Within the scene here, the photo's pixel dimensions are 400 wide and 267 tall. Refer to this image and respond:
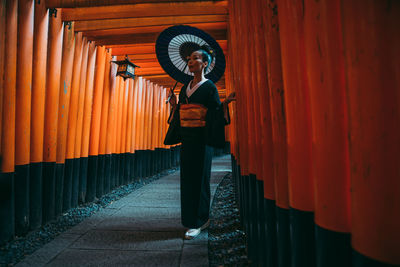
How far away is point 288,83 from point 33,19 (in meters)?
3.47

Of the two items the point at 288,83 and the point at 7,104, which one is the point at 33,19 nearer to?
the point at 7,104

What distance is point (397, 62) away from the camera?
0.56 m

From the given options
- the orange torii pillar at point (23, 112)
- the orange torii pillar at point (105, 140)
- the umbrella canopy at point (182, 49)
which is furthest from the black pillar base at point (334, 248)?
the orange torii pillar at point (105, 140)

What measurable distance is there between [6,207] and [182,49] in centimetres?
291

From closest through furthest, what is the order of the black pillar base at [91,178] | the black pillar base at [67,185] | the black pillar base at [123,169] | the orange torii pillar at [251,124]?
the orange torii pillar at [251,124], the black pillar base at [67,185], the black pillar base at [91,178], the black pillar base at [123,169]

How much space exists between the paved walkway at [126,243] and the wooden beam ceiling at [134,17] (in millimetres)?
3237

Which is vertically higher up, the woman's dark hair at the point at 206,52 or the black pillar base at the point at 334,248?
the woman's dark hair at the point at 206,52

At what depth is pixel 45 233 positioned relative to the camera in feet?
9.73

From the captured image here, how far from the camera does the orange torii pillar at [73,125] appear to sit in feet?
12.9

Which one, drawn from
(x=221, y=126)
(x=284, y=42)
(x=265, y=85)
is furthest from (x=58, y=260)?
(x=284, y=42)

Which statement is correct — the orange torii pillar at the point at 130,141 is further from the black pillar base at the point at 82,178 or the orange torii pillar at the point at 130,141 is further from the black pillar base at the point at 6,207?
the black pillar base at the point at 6,207

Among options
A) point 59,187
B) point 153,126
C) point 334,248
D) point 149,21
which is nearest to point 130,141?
point 153,126

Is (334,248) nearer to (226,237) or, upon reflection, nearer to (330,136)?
(330,136)

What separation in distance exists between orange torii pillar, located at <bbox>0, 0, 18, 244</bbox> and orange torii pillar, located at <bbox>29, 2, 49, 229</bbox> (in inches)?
15.8
